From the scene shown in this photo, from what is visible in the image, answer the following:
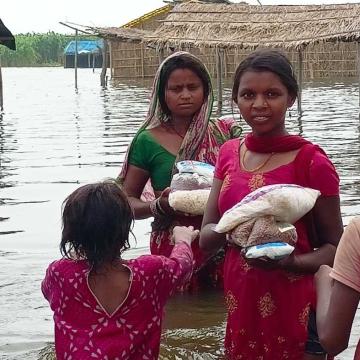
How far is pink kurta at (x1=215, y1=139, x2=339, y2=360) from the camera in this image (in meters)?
3.26

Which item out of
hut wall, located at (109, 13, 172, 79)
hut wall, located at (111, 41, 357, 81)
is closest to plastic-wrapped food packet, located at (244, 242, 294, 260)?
hut wall, located at (111, 41, 357, 81)

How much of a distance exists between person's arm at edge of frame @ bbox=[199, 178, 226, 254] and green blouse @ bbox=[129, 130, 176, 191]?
100 centimetres

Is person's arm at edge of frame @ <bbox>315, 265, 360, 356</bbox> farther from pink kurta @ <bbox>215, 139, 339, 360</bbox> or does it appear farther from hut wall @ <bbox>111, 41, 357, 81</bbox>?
hut wall @ <bbox>111, 41, 357, 81</bbox>

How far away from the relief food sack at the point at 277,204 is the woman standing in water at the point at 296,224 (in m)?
0.10

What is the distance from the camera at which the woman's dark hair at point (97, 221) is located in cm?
314

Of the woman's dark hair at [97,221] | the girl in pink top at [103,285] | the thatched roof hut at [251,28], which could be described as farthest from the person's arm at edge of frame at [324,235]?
the thatched roof hut at [251,28]

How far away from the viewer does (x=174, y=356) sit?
4723 millimetres

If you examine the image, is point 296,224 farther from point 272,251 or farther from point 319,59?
point 319,59

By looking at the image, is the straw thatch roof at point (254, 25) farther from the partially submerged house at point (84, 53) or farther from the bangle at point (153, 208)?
the partially submerged house at point (84, 53)

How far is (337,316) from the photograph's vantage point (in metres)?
2.61

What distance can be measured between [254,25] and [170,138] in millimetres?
20150

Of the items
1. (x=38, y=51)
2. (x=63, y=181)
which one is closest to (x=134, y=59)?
(x=63, y=181)

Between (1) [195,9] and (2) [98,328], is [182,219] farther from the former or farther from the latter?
(1) [195,9]

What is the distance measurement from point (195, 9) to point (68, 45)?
2375 inches
